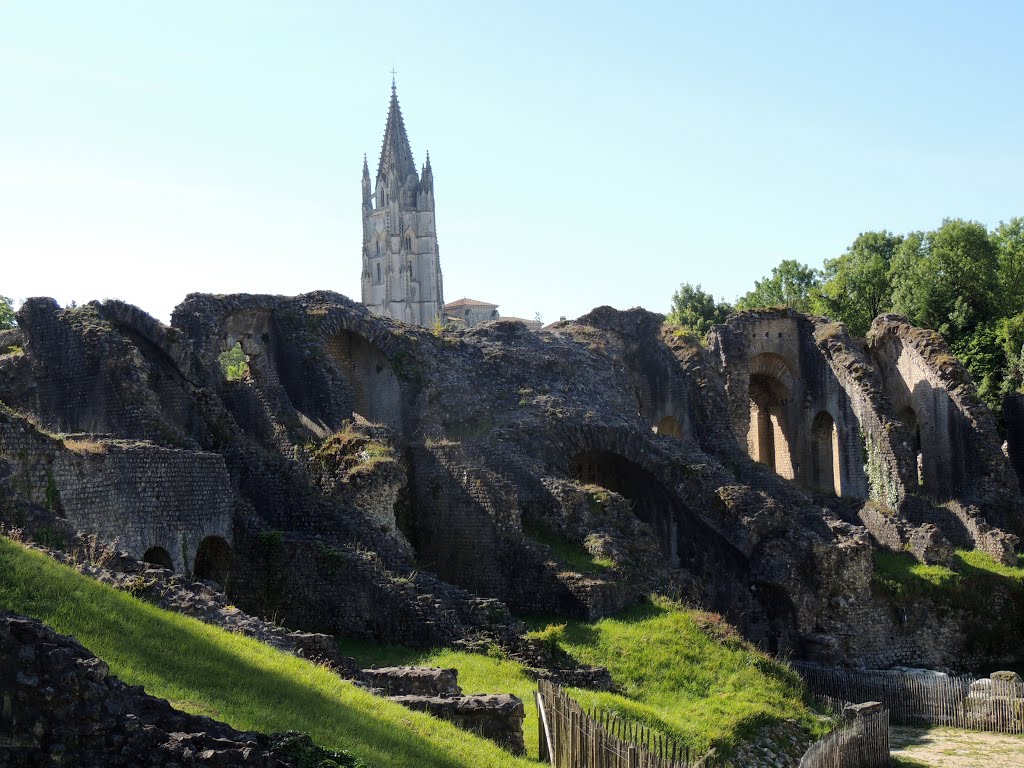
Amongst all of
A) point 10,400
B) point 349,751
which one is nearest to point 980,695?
point 349,751

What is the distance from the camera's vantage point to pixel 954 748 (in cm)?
2178

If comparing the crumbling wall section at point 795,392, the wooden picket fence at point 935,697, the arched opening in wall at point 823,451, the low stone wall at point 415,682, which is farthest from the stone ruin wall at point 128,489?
the arched opening in wall at point 823,451

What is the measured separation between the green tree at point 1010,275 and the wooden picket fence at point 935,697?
28629 millimetres

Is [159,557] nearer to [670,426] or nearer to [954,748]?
[954,748]

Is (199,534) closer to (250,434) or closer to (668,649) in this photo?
(250,434)

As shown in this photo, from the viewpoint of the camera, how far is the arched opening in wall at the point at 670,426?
36688 mm

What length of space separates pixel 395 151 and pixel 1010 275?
82.7m

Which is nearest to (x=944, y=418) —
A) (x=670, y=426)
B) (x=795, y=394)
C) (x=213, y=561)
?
(x=795, y=394)

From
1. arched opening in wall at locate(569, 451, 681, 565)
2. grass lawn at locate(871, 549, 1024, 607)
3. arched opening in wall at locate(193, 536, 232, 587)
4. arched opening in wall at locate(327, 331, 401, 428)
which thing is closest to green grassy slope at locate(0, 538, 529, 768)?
arched opening in wall at locate(193, 536, 232, 587)

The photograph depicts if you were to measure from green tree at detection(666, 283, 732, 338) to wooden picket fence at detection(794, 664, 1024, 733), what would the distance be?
4058cm

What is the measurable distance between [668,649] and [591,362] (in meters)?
12.9

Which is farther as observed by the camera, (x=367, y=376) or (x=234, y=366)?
(x=234, y=366)

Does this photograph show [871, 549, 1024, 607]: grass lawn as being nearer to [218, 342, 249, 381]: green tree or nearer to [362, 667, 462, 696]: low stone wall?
[218, 342, 249, 381]: green tree

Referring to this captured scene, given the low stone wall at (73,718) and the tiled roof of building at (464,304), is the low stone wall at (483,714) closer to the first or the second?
the low stone wall at (73,718)
